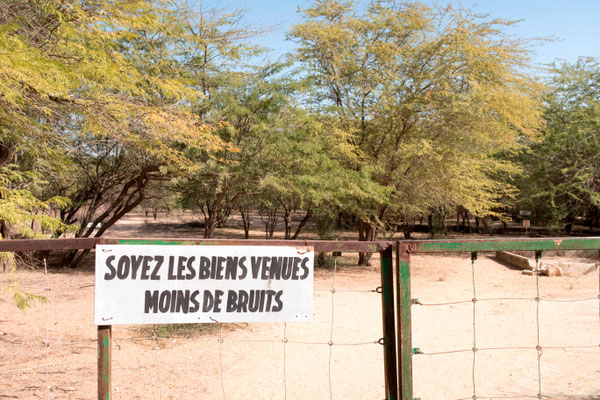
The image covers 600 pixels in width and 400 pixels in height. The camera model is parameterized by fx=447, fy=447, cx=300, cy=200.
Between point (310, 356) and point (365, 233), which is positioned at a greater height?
point (365, 233)

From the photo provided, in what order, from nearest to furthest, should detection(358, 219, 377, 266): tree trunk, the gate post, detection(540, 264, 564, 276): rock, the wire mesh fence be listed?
the gate post → the wire mesh fence → detection(540, 264, 564, 276): rock → detection(358, 219, 377, 266): tree trunk

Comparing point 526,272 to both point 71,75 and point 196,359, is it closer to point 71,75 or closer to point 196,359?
point 196,359

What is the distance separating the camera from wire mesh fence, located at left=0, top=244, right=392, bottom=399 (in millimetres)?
4613

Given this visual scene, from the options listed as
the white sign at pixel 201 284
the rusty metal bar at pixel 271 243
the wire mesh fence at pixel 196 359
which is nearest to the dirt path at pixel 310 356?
the wire mesh fence at pixel 196 359

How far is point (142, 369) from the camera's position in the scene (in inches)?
211

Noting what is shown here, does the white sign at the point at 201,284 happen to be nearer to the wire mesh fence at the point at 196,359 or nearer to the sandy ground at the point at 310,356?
the wire mesh fence at the point at 196,359

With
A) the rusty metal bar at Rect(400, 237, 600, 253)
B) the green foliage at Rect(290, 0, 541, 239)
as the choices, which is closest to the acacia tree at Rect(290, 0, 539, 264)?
the green foliage at Rect(290, 0, 541, 239)

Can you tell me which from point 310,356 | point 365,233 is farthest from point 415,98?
point 310,356

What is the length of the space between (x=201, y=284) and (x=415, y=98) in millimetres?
13316

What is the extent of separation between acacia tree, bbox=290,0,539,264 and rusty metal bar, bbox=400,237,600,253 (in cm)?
1112

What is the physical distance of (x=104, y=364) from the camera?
8.91 ft

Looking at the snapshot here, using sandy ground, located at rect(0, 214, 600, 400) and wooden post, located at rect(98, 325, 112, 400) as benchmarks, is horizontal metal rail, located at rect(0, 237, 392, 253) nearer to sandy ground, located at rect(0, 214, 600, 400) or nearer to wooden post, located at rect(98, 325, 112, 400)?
wooden post, located at rect(98, 325, 112, 400)

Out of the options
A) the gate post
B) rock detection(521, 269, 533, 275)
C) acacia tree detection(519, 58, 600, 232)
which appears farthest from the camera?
acacia tree detection(519, 58, 600, 232)

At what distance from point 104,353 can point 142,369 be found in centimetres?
294
